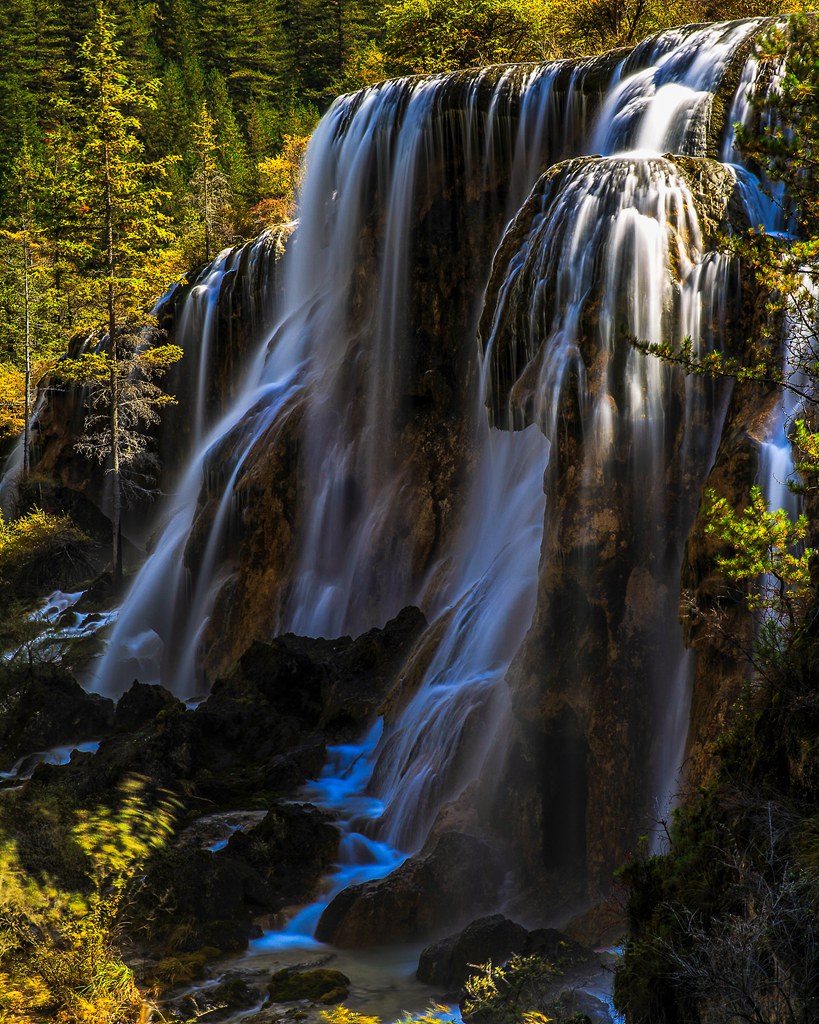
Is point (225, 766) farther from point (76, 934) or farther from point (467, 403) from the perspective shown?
point (467, 403)

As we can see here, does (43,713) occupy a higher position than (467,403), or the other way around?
(467,403)

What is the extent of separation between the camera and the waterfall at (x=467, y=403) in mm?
11422

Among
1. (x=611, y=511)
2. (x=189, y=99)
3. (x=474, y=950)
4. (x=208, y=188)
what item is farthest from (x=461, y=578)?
(x=189, y=99)

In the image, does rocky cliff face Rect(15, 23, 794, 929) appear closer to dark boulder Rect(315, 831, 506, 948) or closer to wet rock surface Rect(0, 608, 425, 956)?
dark boulder Rect(315, 831, 506, 948)

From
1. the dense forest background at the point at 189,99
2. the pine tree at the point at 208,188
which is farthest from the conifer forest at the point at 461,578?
the pine tree at the point at 208,188

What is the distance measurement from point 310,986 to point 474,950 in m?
1.53

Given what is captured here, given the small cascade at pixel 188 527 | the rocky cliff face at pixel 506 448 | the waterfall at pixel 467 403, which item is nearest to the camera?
the rocky cliff face at pixel 506 448

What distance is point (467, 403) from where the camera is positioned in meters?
20.5

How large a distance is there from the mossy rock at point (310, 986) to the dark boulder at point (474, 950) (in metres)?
0.76

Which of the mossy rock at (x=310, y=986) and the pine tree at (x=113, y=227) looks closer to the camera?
the mossy rock at (x=310, y=986)

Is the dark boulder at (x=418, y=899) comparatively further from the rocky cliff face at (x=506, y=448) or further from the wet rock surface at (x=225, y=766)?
the wet rock surface at (x=225, y=766)

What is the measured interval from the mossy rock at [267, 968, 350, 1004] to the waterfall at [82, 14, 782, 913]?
3.36 m

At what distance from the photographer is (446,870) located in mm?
11172

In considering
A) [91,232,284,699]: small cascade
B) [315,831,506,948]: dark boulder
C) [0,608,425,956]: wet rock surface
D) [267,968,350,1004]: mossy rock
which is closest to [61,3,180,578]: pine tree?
[91,232,284,699]: small cascade
